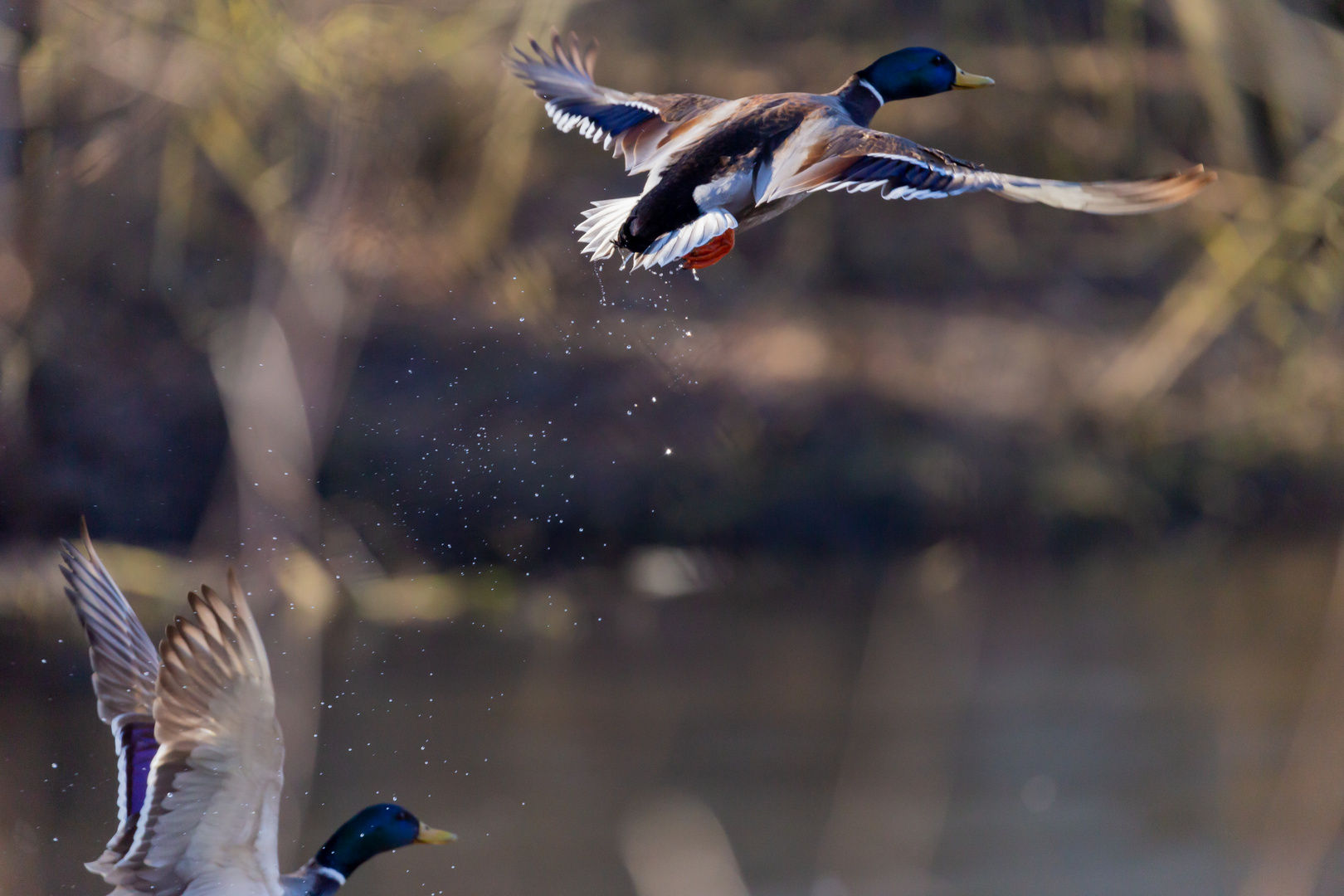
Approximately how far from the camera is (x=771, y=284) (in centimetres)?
543

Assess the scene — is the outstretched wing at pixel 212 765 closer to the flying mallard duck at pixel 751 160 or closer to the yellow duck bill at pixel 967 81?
the flying mallard duck at pixel 751 160

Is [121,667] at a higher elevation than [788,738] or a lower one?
lower

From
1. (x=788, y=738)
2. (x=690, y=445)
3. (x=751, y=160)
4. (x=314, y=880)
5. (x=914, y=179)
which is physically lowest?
(x=314, y=880)

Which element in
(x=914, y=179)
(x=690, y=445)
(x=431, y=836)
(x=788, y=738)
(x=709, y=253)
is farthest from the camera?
(x=690, y=445)

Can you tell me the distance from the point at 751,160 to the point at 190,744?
94 cm

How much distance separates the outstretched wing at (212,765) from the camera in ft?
5.12

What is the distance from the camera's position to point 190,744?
1.58m

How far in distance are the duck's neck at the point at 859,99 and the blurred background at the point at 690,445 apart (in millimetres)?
1834

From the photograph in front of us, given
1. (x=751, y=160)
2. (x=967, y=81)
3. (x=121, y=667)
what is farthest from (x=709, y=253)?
(x=121, y=667)

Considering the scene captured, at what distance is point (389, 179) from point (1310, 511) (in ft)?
12.9

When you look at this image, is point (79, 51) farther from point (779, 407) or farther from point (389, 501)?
point (779, 407)

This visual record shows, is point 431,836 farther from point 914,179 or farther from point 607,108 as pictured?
point 914,179

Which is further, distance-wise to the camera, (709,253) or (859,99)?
(859,99)

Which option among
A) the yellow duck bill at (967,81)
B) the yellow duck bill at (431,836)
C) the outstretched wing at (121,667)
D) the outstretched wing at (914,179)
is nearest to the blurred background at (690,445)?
the yellow duck bill at (431,836)
